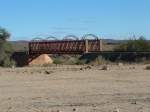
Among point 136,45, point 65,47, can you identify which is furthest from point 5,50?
point 136,45

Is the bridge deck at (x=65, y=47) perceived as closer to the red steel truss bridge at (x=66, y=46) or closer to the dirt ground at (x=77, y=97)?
the red steel truss bridge at (x=66, y=46)

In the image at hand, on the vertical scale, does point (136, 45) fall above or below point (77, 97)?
above

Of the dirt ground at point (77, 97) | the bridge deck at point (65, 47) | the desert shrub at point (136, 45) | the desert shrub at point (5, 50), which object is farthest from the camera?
the desert shrub at point (136, 45)

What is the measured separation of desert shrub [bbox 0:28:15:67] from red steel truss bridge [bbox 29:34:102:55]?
5.76 metres

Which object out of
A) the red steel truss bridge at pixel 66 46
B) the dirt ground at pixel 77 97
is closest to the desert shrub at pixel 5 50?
the red steel truss bridge at pixel 66 46

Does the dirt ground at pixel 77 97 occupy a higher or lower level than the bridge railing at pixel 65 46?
lower

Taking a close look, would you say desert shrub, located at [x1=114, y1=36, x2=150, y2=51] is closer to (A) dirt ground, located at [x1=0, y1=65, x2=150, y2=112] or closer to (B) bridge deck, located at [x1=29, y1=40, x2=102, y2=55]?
(B) bridge deck, located at [x1=29, y1=40, x2=102, y2=55]

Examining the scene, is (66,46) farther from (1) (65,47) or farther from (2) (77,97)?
(2) (77,97)

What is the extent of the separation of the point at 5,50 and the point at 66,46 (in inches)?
364

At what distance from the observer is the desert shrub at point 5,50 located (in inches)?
2608

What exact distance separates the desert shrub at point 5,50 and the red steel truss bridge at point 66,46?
5760 millimetres

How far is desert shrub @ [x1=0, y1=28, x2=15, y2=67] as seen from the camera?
6623cm

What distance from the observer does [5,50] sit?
71562 millimetres

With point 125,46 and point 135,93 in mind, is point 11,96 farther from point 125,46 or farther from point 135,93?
point 125,46
